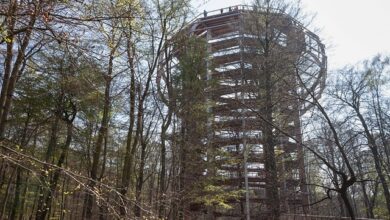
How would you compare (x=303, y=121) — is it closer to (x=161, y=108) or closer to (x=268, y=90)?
(x=268, y=90)

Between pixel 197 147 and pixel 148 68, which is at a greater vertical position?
pixel 148 68

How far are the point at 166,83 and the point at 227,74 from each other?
265 centimetres

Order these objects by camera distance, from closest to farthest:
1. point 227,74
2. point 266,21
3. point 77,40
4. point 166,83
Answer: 1. point 77,40
2. point 266,21
3. point 166,83
4. point 227,74

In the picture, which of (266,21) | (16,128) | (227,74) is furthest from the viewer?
(16,128)

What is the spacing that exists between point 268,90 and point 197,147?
318 cm

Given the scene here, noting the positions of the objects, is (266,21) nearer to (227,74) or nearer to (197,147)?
(227,74)

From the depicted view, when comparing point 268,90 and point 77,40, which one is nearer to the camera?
point 77,40

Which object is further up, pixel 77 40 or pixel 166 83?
pixel 166 83

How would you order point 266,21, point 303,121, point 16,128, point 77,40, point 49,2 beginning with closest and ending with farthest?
point 49,2
point 77,40
point 303,121
point 266,21
point 16,128

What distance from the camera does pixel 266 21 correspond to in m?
11.8

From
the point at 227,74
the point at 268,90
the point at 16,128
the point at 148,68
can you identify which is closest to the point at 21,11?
the point at 148,68

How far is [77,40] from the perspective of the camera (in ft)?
9.52

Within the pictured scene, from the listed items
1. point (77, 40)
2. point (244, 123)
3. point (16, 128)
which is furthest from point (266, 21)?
point (16, 128)

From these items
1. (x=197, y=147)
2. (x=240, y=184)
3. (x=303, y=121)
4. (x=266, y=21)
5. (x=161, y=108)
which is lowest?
(x=240, y=184)
